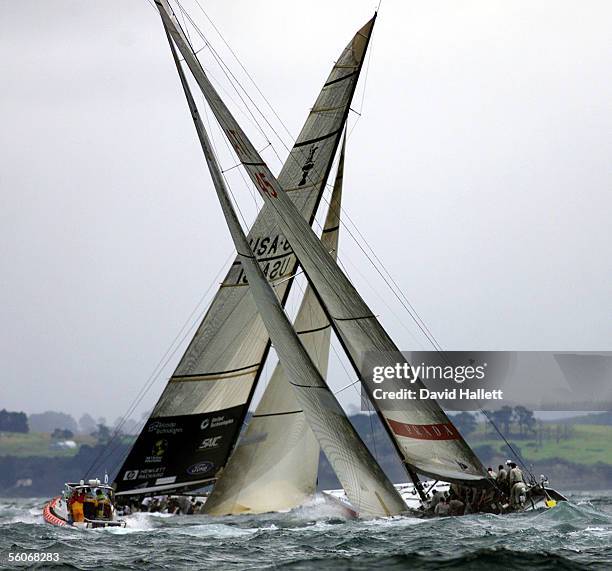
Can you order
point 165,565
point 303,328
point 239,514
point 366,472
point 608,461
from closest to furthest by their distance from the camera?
point 165,565 → point 366,472 → point 239,514 → point 303,328 → point 608,461

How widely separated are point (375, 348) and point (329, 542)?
3.89m

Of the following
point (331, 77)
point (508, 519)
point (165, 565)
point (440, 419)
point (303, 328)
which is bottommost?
point (165, 565)

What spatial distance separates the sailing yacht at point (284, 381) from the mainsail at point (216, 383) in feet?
0.08

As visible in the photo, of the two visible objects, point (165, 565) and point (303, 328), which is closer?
point (165, 565)

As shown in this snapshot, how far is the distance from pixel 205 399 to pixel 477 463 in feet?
21.9

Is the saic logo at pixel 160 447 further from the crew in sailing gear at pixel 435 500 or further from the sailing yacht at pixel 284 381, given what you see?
the crew in sailing gear at pixel 435 500

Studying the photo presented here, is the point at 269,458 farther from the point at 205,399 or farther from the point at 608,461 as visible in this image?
the point at 608,461

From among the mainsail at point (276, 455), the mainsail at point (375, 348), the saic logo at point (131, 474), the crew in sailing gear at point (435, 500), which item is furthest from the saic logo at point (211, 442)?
the crew in sailing gear at point (435, 500)

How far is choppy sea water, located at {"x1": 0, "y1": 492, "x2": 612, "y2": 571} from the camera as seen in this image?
51.5 feet

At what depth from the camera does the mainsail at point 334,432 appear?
19.1 meters

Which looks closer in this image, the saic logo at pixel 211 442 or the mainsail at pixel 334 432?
the mainsail at pixel 334 432

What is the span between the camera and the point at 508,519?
67.9ft

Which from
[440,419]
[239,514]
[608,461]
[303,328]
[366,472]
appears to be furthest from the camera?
[608,461]

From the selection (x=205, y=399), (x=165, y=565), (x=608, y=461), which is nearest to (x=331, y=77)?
(x=205, y=399)
